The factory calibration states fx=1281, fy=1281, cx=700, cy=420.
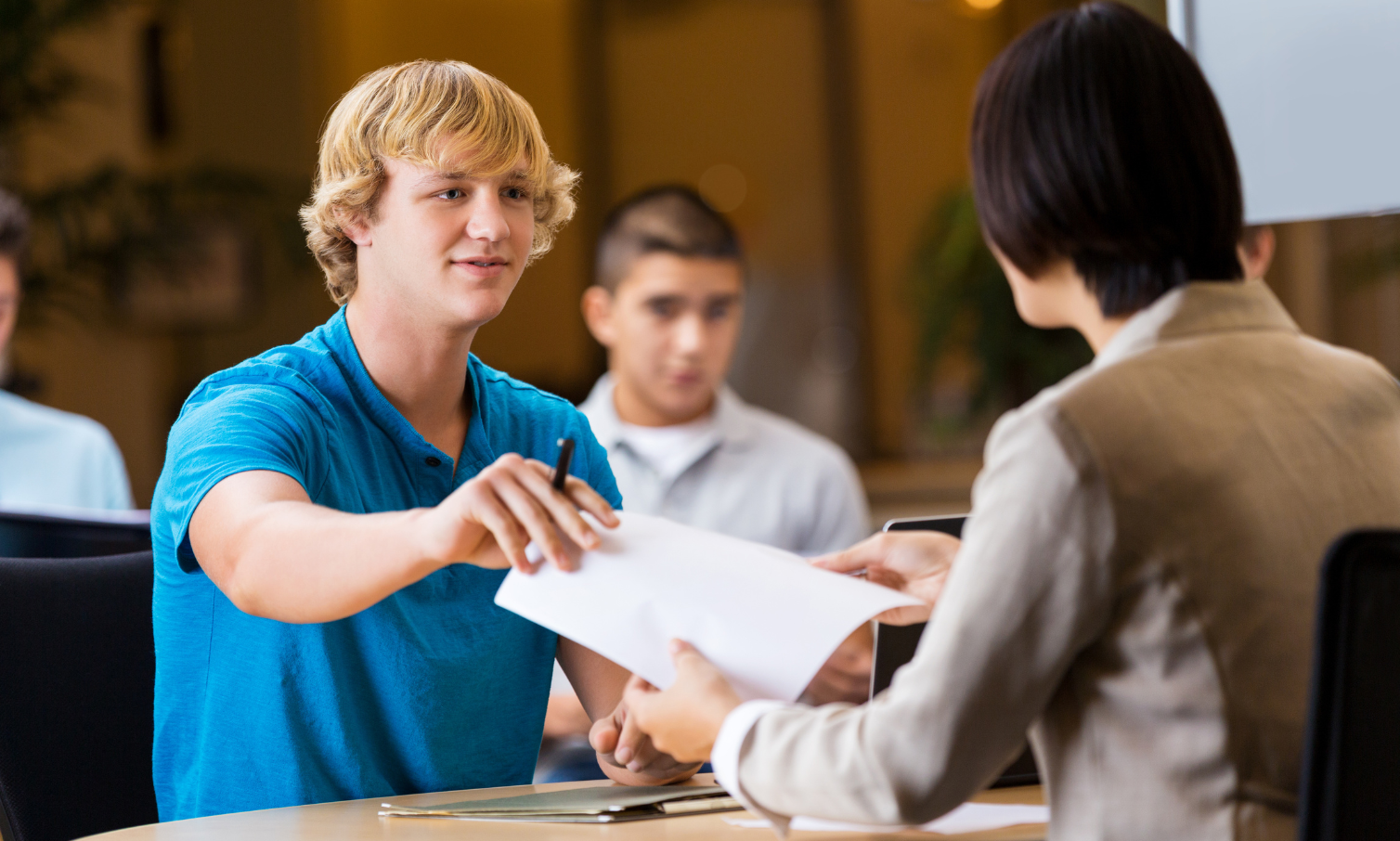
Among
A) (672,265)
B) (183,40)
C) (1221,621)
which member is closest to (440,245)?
(1221,621)

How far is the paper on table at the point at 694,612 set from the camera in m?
1.01

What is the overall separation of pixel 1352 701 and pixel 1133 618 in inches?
5.3

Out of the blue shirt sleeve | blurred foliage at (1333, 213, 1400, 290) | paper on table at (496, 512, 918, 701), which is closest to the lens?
paper on table at (496, 512, 918, 701)

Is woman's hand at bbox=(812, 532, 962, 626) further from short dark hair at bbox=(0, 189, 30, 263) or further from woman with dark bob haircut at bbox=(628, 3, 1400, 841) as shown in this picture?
short dark hair at bbox=(0, 189, 30, 263)

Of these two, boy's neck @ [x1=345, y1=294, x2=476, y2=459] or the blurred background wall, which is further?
the blurred background wall

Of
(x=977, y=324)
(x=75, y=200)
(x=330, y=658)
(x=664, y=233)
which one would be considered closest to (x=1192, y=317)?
(x=330, y=658)

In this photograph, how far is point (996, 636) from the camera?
0.83 metres

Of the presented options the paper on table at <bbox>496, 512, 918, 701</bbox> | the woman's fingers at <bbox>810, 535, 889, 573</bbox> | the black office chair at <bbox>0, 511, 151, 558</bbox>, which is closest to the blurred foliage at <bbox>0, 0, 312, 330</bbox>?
the black office chair at <bbox>0, 511, 151, 558</bbox>

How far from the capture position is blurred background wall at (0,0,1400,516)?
17.7 ft

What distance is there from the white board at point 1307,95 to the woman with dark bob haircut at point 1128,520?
2.63 feet

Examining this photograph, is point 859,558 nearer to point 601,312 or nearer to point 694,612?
point 694,612

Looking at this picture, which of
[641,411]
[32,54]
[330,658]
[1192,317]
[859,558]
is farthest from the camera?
[32,54]

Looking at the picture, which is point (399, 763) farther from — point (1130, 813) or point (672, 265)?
point (672, 265)

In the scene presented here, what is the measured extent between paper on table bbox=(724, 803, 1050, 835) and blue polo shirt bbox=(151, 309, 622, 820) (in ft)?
1.39
